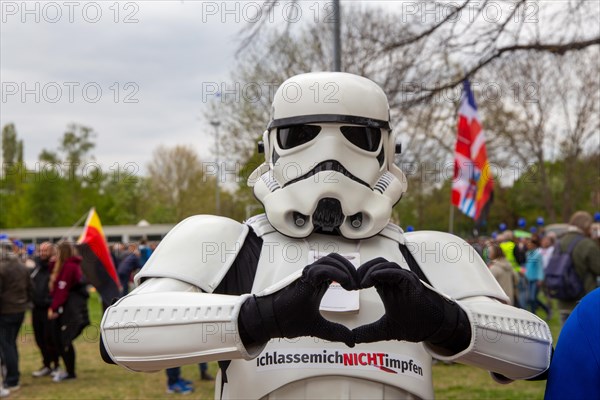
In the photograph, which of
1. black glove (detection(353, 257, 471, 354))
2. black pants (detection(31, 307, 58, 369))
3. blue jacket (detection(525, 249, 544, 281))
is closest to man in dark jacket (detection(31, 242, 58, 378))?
black pants (detection(31, 307, 58, 369))

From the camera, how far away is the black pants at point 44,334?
799 centimetres

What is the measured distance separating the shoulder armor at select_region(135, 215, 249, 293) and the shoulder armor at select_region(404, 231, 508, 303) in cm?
66

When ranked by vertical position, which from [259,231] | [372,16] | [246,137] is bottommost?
[259,231]

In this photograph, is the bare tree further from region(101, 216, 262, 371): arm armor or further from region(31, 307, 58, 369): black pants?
region(101, 216, 262, 371): arm armor

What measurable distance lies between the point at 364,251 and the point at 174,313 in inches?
30.1

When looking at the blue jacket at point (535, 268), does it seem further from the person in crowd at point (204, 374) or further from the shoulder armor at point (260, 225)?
the shoulder armor at point (260, 225)

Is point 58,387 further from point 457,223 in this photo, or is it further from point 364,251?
point 457,223

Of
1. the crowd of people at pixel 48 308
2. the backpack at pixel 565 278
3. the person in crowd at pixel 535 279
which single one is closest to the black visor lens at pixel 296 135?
the crowd of people at pixel 48 308

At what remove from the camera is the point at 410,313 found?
196 cm

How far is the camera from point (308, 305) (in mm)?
1940

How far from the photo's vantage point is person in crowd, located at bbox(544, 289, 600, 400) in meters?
1.79

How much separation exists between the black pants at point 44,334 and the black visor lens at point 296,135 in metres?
6.16

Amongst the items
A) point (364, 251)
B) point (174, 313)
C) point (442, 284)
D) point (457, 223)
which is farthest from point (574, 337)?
point (457, 223)

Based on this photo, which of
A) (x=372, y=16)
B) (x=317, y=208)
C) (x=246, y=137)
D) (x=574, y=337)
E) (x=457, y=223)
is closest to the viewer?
(x=574, y=337)
